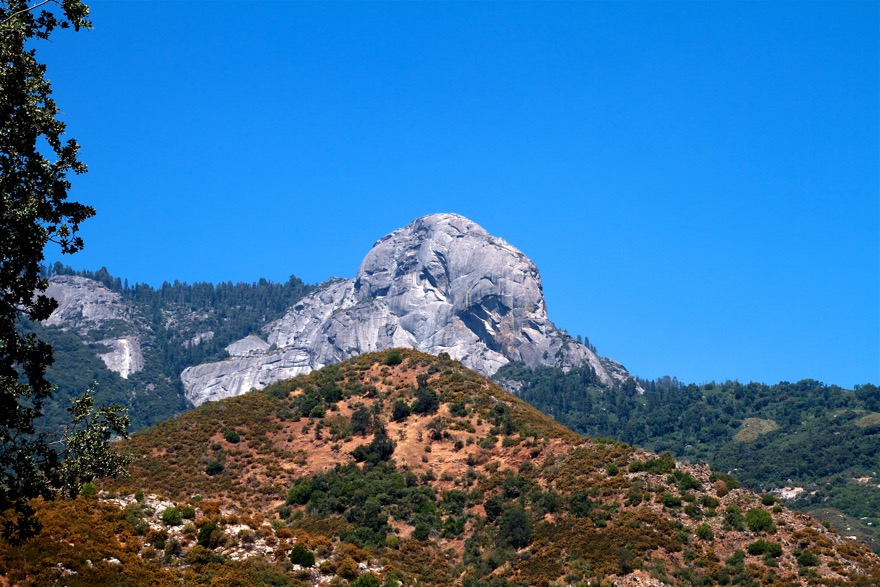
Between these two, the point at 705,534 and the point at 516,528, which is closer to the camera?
the point at 705,534

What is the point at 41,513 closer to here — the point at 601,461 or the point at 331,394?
the point at 601,461

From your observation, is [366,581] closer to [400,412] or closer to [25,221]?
[25,221]

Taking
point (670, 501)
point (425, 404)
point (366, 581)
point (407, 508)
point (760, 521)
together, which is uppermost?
point (425, 404)

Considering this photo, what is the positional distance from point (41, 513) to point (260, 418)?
51.0 m

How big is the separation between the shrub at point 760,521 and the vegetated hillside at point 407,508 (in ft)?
0.32

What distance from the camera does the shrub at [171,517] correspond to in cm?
4812

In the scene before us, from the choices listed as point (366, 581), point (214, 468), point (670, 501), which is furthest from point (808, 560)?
point (214, 468)

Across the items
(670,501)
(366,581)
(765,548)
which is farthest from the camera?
(670,501)

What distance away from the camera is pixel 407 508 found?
244 ft

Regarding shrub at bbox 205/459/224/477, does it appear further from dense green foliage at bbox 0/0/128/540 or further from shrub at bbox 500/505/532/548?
dense green foliage at bbox 0/0/128/540

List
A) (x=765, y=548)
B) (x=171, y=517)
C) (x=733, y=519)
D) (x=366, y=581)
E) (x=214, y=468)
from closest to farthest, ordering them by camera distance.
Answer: (x=366, y=581) → (x=171, y=517) → (x=765, y=548) → (x=733, y=519) → (x=214, y=468)

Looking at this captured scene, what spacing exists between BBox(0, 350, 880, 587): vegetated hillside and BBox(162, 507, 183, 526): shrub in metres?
0.08

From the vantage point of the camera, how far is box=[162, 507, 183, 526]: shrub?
158 ft

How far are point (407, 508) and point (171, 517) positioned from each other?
1156 inches
